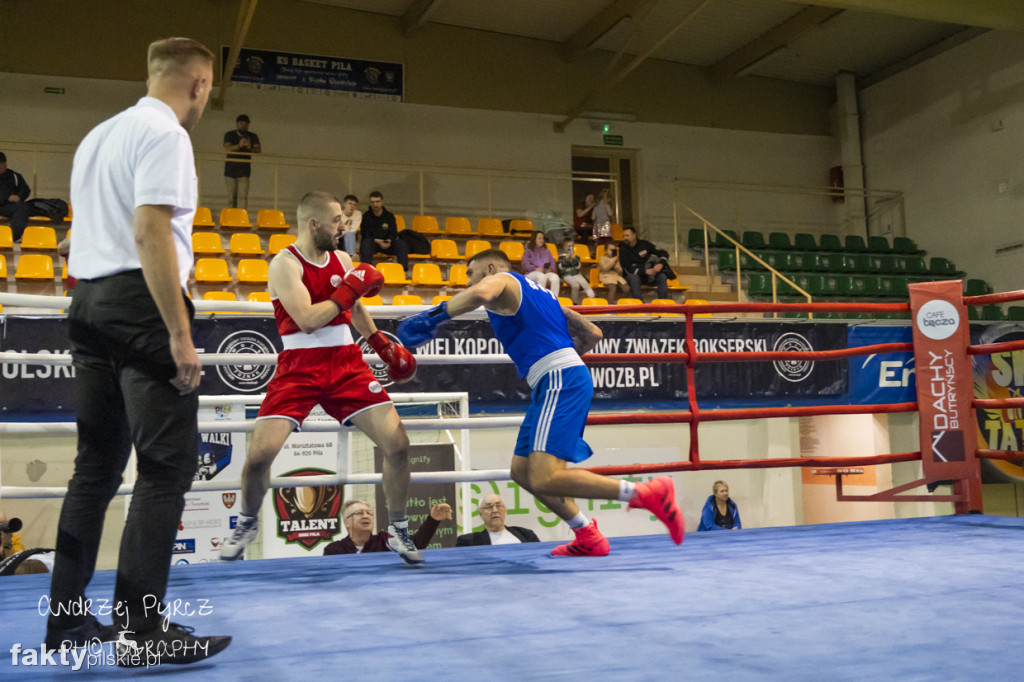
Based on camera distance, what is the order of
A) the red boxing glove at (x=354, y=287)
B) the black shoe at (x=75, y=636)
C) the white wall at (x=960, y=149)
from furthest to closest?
1. the white wall at (x=960, y=149)
2. the red boxing glove at (x=354, y=287)
3. the black shoe at (x=75, y=636)

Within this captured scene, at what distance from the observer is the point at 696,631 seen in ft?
5.85

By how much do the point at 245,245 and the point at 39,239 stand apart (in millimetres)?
1960

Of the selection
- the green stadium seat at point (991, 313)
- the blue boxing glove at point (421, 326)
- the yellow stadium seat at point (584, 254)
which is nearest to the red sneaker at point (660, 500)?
the blue boxing glove at point (421, 326)

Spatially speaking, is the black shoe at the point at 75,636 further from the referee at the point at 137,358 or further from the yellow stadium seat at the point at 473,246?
the yellow stadium seat at the point at 473,246

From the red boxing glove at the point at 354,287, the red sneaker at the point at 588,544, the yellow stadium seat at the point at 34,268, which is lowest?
the red sneaker at the point at 588,544

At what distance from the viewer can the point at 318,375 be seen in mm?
2766

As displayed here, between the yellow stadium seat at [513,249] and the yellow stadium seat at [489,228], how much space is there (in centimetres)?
39

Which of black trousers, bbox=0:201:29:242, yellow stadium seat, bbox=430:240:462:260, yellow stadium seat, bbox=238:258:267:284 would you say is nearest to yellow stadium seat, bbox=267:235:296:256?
yellow stadium seat, bbox=238:258:267:284

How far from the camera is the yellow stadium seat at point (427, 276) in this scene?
30.6ft

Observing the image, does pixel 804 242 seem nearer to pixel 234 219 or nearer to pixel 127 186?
pixel 234 219

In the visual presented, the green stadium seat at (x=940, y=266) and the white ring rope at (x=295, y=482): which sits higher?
the green stadium seat at (x=940, y=266)

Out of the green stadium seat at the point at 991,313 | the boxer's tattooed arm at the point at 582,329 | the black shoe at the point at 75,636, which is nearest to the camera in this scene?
the black shoe at the point at 75,636

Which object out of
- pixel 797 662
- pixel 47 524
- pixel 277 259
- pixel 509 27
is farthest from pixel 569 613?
pixel 509 27

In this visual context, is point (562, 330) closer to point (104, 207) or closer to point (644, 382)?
point (104, 207)
